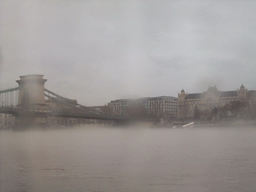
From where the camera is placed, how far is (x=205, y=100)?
6962 centimetres

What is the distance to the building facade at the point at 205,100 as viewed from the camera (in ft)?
196

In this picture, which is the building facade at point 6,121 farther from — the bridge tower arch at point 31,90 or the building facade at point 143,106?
the building facade at point 143,106

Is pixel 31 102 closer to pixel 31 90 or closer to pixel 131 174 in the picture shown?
pixel 31 90

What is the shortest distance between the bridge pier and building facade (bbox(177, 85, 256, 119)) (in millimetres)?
26202

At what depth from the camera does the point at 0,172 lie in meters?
7.40

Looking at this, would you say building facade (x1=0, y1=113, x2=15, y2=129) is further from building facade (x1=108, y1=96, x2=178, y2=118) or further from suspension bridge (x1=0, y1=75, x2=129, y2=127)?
building facade (x1=108, y1=96, x2=178, y2=118)

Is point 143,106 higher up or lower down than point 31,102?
higher up

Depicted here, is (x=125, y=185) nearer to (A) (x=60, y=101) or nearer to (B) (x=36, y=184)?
(B) (x=36, y=184)

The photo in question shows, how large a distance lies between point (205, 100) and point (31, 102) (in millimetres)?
41850

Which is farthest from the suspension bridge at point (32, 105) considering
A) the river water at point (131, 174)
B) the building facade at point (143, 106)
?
the river water at point (131, 174)

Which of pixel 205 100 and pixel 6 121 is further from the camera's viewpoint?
pixel 205 100

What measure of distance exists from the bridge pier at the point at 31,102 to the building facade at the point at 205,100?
1032 inches

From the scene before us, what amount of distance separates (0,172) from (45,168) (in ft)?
2.75

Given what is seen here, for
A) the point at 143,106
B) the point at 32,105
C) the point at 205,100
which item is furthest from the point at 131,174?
the point at 205,100
